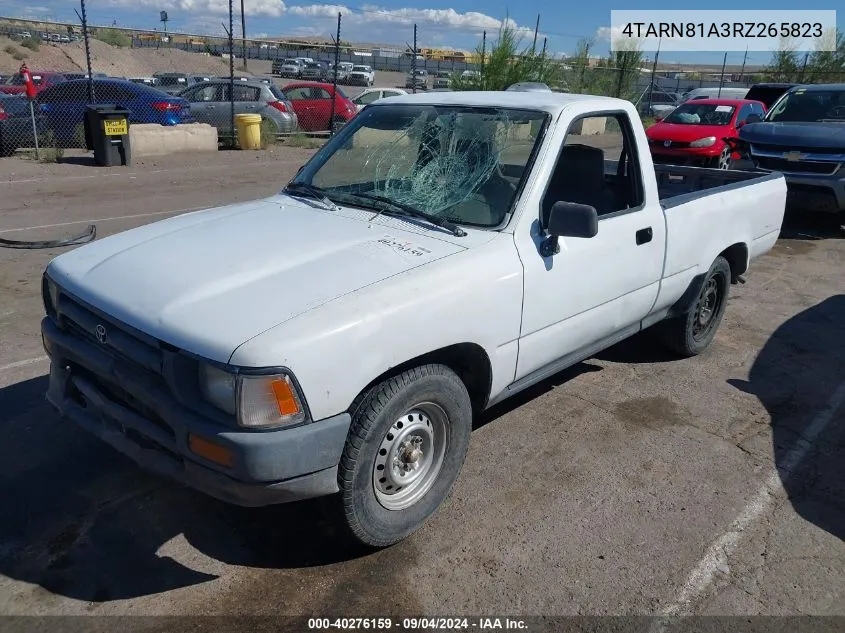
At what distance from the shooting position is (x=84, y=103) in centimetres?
1489

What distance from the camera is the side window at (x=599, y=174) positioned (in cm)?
432

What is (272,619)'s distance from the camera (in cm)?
277

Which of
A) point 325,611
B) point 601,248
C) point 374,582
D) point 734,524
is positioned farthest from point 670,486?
point 325,611

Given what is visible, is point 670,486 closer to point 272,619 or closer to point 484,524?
point 484,524

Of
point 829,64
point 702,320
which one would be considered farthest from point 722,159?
point 829,64

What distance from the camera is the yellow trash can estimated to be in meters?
16.3

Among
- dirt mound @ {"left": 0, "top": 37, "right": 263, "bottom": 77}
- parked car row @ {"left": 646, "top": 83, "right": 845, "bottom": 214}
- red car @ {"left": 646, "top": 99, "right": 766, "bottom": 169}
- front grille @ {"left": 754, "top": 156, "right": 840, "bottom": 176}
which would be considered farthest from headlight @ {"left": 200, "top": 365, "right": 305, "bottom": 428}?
dirt mound @ {"left": 0, "top": 37, "right": 263, "bottom": 77}

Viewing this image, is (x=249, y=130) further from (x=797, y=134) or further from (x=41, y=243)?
(x=797, y=134)

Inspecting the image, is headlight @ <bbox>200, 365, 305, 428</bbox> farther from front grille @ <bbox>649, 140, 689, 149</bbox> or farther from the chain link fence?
front grille @ <bbox>649, 140, 689, 149</bbox>

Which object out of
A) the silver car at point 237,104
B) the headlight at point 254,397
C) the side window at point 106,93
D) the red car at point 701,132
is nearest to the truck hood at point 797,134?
the red car at point 701,132

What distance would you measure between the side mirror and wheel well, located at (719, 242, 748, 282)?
2.53m

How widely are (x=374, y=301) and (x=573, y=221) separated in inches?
43.6

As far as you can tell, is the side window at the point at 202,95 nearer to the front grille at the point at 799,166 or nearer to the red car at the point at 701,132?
the red car at the point at 701,132

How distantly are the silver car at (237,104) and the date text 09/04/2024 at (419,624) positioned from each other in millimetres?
15958
